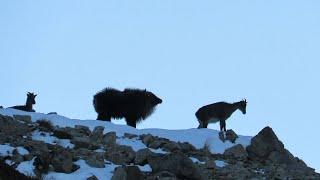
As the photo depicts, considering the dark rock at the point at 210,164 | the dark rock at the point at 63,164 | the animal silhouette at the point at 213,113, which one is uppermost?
the animal silhouette at the point at 213,113

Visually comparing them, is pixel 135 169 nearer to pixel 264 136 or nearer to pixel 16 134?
pixel 16 134

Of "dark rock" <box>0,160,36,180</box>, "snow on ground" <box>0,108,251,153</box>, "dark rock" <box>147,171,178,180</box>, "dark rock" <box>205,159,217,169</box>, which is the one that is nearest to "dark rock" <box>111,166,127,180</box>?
"dark rock" <box>147,171,178,180</box>

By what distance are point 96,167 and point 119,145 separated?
349 centimetres

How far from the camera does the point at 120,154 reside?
1959 centimetres

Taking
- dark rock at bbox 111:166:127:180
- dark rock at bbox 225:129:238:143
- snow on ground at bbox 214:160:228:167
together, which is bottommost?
dark rock at bbox 111:166:127:180

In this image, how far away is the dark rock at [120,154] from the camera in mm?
19130

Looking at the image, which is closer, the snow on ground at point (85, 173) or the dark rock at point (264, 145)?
the snow on ground at point (85, 173)

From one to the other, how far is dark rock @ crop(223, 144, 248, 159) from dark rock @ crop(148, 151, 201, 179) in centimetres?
507

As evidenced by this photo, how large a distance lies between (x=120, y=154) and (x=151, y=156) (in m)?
1.39

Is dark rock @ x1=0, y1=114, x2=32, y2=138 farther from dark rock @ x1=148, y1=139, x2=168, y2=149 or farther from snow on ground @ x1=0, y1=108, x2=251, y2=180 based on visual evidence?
dark rock @ x1=148, y1=139, x2=168, y2=149

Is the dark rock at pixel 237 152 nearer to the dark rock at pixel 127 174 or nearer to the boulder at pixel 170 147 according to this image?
the boulder at pixel 170 147

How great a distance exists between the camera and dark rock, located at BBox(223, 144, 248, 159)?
22750 mm

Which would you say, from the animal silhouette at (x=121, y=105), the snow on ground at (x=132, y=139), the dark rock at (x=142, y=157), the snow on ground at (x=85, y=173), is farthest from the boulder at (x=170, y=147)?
the animal silhouette at (x=121, y=105)

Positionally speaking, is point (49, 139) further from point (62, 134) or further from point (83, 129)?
point (83, 129)
